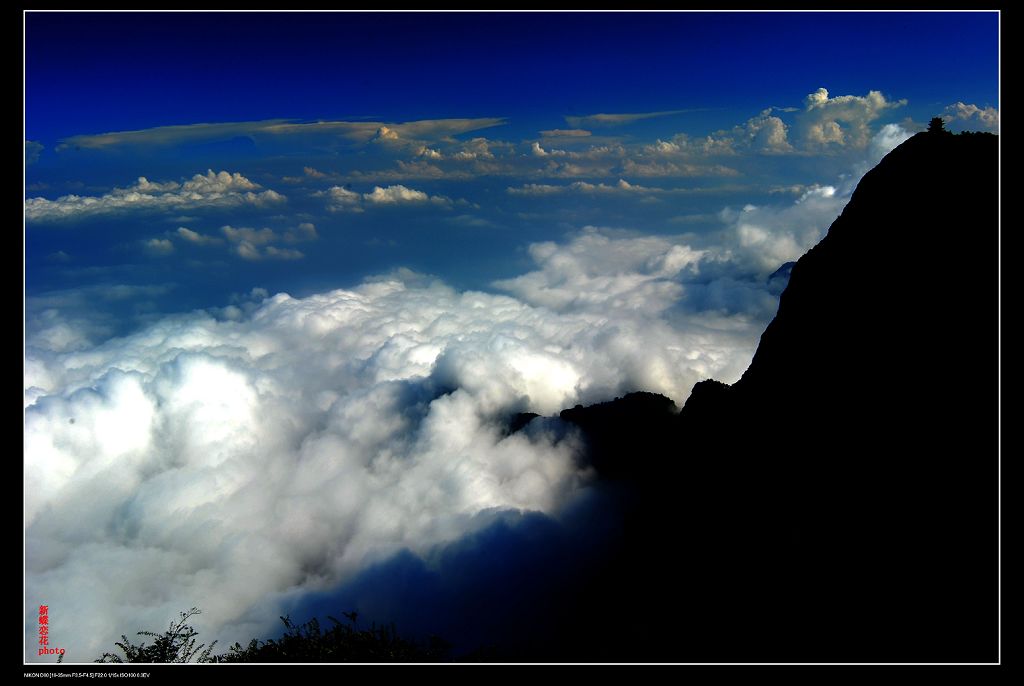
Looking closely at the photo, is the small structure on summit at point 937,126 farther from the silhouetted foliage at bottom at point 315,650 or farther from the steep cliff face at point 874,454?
the silhouetted foliage at bottom at point 315,650

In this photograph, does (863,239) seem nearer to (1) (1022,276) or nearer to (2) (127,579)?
(1) (1022,276)

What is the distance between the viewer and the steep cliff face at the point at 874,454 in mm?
27297

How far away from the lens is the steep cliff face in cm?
2730

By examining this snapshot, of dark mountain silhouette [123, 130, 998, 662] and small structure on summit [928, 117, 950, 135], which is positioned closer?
dark mountain silhouette [123, 130, 998, 662]

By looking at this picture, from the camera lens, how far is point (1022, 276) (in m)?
20.1

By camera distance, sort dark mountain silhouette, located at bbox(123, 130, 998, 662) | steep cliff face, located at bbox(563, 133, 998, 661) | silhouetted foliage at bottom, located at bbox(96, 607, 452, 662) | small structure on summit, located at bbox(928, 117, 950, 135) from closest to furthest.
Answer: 1. silhouetted foliage at bottom, located at bbox(96, 607, 452, 662)
2. steep cliff face, located at bbox(563, 133, 998, 661)
3. dark mountain silhouette, located at bbox(123, 130, 998, 662)
4. small structure on summit, located at bbox(928, 117, 950, 135)

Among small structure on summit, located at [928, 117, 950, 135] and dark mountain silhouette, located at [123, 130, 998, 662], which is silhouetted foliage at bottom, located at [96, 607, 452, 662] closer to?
dark mountain silhouette, located at [123, 130, 998, 662]

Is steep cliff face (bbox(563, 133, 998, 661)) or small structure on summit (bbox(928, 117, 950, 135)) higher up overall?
small structure on summit (bbox(928, 117, 950, 135))

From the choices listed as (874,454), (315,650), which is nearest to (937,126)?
(874,454)

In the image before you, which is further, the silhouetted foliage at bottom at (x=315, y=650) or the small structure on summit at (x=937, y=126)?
the small structure on summit at (x=937, y=126)

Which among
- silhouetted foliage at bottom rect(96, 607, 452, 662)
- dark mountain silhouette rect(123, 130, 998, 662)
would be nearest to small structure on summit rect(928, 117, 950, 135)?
dark mountain silhouette rect(123, 130, 998, 662)

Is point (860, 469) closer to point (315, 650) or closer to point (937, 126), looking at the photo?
point (937, 126)

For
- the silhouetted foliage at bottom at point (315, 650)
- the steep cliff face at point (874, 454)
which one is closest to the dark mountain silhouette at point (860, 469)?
the steep cliff face at point (874, 454)
